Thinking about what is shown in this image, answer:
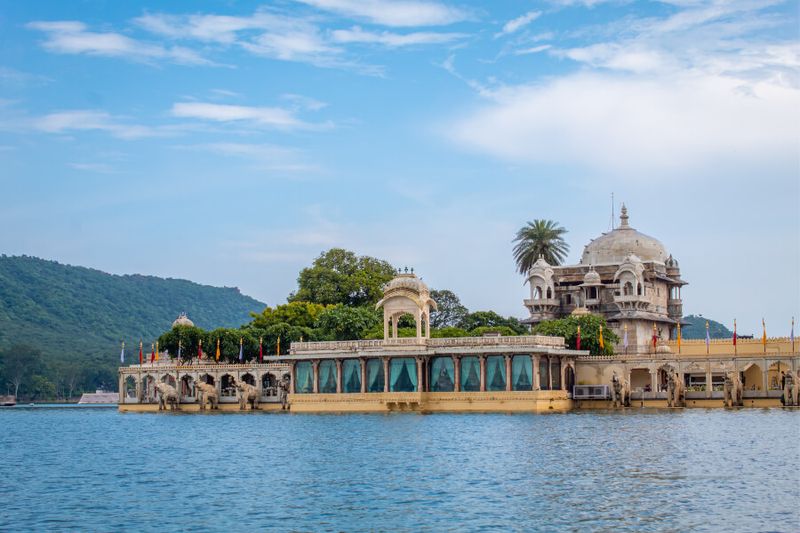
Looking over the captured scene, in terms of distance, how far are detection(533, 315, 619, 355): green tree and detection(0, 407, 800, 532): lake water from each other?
75.3 ft

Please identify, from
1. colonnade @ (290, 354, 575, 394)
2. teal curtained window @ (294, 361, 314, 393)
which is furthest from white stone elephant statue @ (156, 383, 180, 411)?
colonnade @ (290, 354, 575, 394)

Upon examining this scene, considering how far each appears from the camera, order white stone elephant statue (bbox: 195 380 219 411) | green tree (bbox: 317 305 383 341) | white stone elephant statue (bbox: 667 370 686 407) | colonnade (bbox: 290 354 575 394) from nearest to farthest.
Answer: colonnade (bbox: 290 354 575 394)
white stone elephant statue (bbox: 667 370 686 407)
white stone elephant statue (bbox: 195 380 219 411)
green tree (bbox: 317 305 383 341)

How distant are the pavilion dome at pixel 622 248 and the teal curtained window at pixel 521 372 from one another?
32135 millimetres

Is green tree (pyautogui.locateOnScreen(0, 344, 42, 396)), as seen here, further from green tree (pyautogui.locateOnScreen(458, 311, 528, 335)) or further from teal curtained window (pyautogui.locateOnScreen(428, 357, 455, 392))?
teal curtained window (pyautogui.locateOnScreen(428, 357, 455, 392))

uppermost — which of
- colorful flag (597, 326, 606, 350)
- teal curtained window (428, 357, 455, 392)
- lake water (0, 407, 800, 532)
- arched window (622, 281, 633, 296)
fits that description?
arched window (622, 281, 633, 296)

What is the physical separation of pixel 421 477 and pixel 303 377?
46996mm

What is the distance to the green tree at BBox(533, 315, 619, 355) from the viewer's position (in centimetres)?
9256

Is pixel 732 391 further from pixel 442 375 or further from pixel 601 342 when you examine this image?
pixel 442 375

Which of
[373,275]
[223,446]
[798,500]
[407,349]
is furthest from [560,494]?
[373,275]

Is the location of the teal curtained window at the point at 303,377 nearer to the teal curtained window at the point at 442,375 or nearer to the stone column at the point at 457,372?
the teal curtained window at the point at 442,375

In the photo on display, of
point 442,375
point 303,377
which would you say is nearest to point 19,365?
point 303,377

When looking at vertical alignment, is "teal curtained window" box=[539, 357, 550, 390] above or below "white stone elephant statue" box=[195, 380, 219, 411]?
above

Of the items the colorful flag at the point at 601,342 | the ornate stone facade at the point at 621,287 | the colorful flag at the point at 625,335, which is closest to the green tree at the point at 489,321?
the ornate stone facade at the point at 621,287

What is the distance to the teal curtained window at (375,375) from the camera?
3329 inches
